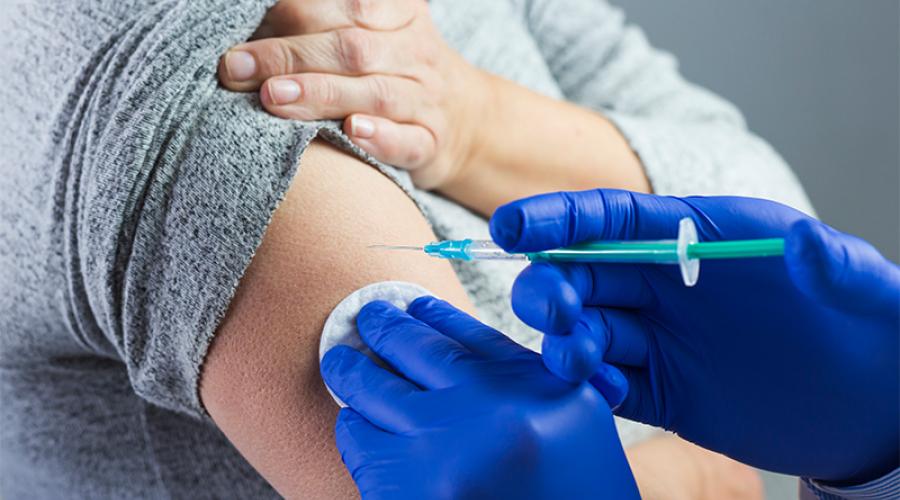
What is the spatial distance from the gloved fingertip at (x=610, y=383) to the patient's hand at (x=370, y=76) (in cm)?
35

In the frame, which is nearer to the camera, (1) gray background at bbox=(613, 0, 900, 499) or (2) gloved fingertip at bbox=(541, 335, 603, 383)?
(2) gloved fingertip at bbox=(541, 335, 603, 383)

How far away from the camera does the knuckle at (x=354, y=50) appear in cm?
95

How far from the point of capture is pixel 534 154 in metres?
1.18

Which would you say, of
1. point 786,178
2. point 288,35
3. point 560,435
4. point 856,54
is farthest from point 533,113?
point 856,54

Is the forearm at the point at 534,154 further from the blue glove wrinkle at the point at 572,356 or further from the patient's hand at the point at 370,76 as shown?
the blue glove wrinkle at the point at 572,356

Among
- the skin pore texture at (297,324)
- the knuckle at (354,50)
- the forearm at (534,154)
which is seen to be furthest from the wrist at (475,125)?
the skin pore texture at (297,324)

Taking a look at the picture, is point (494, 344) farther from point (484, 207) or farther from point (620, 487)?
point (484, 207)

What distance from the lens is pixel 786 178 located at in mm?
1451

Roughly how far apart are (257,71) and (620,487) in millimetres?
514

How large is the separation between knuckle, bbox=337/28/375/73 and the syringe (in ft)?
0.92

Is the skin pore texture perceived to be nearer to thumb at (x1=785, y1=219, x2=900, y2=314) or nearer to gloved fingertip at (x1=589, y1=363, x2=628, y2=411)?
gloved fingertip at (x1=589, y1=363, x2=628, y2=411)

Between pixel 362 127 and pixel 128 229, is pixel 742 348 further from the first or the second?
pixel 128 229

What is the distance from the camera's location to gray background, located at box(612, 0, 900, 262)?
228 cm

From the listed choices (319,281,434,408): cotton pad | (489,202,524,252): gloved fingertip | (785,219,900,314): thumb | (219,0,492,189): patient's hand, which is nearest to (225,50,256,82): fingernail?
(219,0,492,189): patient's hand
